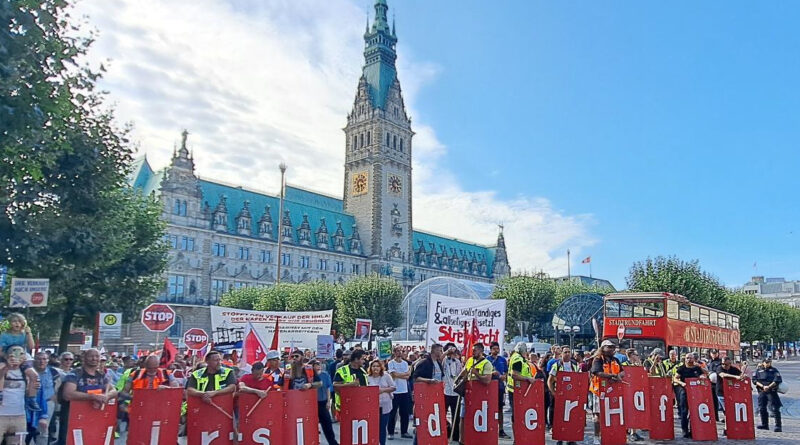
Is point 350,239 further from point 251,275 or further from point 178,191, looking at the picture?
point 178,191

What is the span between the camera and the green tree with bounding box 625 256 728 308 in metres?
52.0

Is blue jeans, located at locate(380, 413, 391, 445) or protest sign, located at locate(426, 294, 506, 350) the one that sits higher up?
protest sign, located at locate(426, 294, 506, 350)

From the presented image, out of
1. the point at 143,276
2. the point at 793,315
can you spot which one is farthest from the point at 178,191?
the point at 793,315

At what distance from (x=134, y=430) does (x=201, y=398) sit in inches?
36.6

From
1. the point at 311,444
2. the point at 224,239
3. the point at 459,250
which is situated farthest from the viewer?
the point at 459,250

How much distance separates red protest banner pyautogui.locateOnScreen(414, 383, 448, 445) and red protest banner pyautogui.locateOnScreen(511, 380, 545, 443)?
1.56 metres

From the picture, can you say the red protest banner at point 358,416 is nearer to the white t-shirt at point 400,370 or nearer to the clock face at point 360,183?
the white t-shirt at point 400,370

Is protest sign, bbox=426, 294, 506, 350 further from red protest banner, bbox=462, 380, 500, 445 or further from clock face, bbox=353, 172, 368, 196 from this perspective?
clock face, bbox=353, 172, 368, 196

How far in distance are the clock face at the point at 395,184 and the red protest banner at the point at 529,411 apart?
8620 cm

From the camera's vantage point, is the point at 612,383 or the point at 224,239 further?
the point at 224,239

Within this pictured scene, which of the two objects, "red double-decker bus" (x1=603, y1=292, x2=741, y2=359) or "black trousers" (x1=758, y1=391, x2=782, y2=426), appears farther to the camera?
"red double-decker bus" (x1=603, y1=292, x2=741, y2=359)

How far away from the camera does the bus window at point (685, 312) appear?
1158 inches

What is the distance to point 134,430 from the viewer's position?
28.1 ft

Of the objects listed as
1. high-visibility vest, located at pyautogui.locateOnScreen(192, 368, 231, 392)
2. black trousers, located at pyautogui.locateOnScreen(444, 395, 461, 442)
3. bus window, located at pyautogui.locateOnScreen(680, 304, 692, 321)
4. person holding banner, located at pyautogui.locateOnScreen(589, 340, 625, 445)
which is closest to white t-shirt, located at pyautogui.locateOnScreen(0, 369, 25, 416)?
high-visibility vest, located at pyautogui.locateOnScreen(192, 368, 231, 392)
